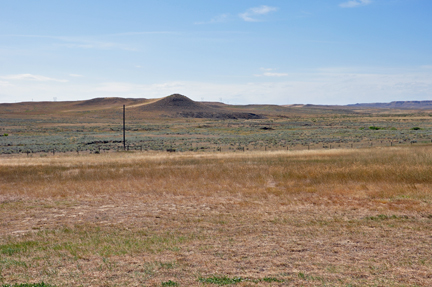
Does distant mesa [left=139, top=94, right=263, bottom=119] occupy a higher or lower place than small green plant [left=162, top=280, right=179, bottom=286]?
higher

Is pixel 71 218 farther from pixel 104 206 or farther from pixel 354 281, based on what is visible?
pixel 354 281

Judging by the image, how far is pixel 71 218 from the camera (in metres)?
13.5

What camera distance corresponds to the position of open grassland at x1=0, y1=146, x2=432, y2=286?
766 centimetres

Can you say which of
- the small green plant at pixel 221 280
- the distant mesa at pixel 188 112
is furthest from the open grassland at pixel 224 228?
the distant mesa at pixel 188 112

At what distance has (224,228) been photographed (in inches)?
457

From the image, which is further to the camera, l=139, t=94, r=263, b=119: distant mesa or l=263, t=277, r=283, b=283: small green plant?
l=139, t=94, r=263, b=119: distant mesa

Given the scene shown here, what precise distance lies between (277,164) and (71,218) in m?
16.1

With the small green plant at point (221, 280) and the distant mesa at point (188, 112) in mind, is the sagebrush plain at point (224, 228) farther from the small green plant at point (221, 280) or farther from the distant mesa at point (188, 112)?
the distant mesa at point (188, 112)

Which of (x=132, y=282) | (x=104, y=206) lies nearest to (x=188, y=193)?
(x=104, y=206)

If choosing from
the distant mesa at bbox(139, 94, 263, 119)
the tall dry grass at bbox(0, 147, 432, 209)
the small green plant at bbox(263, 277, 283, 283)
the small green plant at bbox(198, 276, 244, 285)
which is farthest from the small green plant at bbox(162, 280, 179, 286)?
the distant mesa at bbox(139, 94, 263, 119)

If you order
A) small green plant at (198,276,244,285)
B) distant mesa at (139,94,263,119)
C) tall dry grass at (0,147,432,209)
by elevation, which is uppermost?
distant mesa at (139,94,263,119)

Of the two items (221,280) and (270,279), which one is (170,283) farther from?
(270,279)

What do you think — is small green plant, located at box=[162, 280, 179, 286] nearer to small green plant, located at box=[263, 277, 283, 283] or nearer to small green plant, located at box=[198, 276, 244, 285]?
small green plant, located at box=[198, 276, 244, 285]

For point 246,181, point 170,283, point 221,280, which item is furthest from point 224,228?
point 246,181
